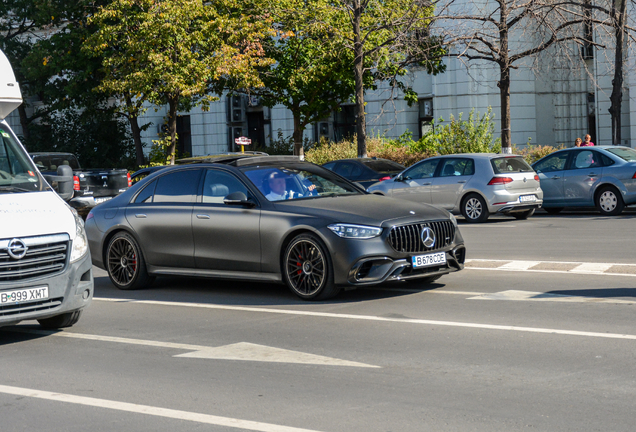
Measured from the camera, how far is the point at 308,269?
917cm

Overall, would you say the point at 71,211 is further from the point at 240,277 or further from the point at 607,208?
the point at 607,208

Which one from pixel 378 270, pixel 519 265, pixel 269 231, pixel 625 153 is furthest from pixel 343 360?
pixel 625 153

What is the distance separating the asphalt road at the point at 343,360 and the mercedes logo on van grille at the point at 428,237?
1.89 feet

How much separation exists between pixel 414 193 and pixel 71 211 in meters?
12.9

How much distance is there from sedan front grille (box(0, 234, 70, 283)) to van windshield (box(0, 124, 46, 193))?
834 millimetres

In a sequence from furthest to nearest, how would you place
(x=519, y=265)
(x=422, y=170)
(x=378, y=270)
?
(x=422, y=170) → (x=519, y=265) → (x=378, y=270)

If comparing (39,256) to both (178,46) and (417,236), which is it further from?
(178,46)

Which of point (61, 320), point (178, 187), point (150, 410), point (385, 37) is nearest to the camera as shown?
point (150, 410)

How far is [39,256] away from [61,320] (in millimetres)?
1059

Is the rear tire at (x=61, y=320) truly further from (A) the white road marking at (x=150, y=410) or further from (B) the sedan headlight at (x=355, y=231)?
(B) the sedan headlight at (x=355, y=231)

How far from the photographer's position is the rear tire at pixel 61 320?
8.19 metres

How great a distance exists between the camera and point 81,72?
3619cm

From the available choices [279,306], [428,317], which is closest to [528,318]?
[428,317]

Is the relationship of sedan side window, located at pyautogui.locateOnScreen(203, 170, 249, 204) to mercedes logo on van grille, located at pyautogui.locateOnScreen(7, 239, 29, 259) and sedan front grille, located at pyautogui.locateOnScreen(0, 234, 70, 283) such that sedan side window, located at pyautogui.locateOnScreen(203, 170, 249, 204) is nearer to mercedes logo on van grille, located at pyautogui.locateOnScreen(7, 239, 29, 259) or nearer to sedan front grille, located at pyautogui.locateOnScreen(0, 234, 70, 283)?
sedan front grille, located at pyautogui.locateOnScreen(0, 234, 70, 283)
